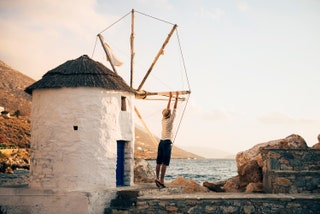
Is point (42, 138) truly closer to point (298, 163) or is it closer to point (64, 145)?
point (64, 145)

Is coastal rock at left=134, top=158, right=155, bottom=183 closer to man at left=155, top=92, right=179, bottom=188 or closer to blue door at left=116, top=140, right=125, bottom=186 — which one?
blue door at left=116, top=140, right=125, bottom=186

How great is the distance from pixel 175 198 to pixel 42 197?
3556 mm

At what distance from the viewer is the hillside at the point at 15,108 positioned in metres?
48.8

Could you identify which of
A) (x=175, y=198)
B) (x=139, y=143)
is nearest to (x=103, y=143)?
(x=175, y=198)

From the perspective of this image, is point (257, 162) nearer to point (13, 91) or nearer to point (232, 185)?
point (232, 185)

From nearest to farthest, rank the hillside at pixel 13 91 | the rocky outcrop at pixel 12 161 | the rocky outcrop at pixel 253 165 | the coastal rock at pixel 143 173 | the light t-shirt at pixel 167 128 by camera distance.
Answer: the light t-shirt at pixel 167 128
the rocky outcrop at pixel 253 165
the coastal rock at pixel 143 173
the rocky outcrop at pixel 12 161
the hillside at pixel 13 91

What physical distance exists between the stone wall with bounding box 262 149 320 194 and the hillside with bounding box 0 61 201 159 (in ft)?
55.6

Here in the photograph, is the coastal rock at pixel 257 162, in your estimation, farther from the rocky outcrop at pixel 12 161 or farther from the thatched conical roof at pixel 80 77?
the rocky outcrop at pixel 12 161

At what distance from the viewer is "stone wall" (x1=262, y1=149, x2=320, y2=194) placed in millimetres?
8766

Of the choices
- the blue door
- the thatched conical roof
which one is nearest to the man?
the blue door

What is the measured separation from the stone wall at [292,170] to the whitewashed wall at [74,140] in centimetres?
418

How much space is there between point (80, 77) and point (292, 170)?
6124 mm

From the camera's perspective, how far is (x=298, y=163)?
903cm

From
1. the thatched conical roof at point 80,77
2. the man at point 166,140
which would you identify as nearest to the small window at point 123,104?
the thatched conical roof at point 80,77
